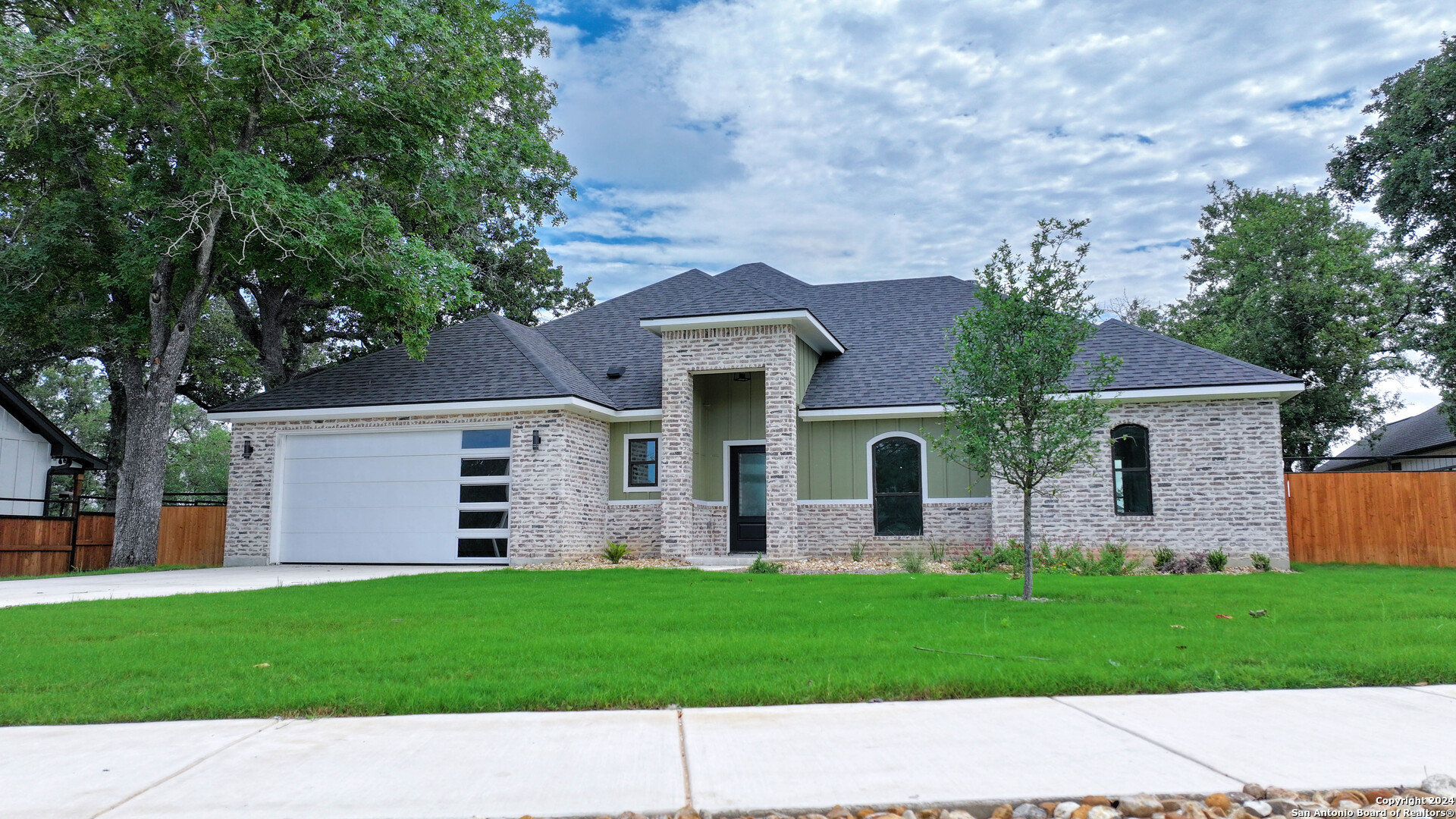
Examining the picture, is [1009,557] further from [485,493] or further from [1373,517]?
[485,493]

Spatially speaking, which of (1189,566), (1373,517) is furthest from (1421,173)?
(1189,566)

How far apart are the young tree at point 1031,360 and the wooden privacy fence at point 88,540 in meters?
16.9

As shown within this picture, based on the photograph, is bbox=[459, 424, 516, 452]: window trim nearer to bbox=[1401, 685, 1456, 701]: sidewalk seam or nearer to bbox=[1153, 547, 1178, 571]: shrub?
bbox=[1153, 547, 1178, 571]: shrub

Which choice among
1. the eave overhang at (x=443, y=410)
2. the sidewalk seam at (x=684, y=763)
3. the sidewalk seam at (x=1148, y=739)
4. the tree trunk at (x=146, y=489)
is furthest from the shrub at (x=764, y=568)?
the tree trunk at (x=146, y=489)

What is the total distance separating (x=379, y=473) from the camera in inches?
696

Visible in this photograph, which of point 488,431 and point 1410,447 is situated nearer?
point 488,431

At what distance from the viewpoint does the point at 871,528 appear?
17.4 m

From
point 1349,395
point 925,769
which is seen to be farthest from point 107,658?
point 1349,395

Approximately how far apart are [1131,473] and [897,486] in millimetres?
4300

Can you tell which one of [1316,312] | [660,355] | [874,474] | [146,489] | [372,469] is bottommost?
[146,489]

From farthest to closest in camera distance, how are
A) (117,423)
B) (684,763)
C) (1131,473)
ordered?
1. (117,423)
2. (1131,473)
3. (684,763)

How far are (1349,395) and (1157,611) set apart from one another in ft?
72.8

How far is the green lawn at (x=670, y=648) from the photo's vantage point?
4.75 metres

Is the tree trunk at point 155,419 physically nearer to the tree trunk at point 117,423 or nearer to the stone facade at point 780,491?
the stone facade at point 780,491
